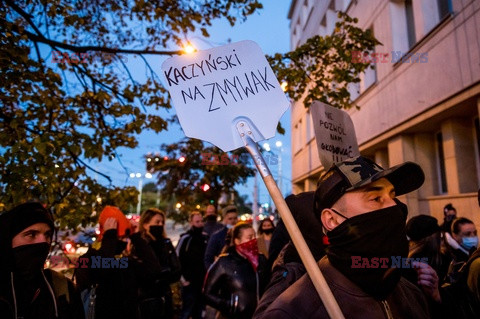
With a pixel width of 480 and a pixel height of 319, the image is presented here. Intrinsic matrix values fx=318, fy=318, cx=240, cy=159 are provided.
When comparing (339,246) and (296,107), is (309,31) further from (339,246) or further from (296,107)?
(339,246)

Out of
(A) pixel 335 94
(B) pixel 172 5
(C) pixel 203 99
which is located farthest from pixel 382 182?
(B) pixel 172 5

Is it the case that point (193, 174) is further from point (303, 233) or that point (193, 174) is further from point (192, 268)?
point (303, 233)

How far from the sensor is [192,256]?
586 cm

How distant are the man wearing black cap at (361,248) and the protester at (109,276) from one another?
249 cm

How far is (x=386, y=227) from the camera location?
1392 millimetres

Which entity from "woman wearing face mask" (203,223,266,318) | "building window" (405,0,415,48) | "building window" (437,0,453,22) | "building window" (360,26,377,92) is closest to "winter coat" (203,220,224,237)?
"woman wearing face mask" (203,223,266,318)

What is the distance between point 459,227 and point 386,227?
368 cm

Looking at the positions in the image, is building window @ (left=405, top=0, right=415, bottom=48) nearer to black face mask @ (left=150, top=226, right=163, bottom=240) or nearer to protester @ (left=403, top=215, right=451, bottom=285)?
protester @ (left=403, top=215, right=451, bottom=285)

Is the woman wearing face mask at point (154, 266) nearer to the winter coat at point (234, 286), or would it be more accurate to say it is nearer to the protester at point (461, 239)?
the winter coat at point (234, 286)

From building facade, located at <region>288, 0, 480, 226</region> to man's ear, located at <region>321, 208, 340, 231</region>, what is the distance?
539cm

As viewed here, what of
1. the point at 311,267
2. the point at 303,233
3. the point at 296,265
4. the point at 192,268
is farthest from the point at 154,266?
the point at 311,267

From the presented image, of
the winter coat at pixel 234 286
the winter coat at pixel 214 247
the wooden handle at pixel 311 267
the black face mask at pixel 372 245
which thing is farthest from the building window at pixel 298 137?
the wooden handle at pixel 311 267

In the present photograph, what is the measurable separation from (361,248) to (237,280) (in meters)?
2.46

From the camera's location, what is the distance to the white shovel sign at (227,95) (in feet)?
4.58
